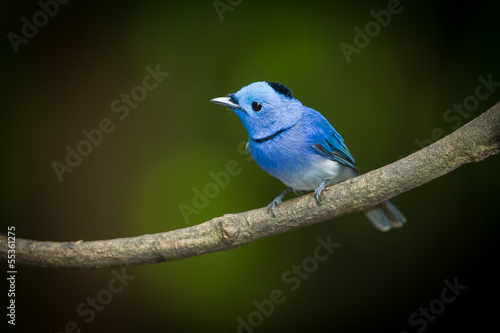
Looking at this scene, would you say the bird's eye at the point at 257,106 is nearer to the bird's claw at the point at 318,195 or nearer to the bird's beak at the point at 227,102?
the bird's beak at the point at 227,102

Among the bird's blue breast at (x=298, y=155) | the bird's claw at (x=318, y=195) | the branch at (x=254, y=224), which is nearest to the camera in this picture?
the branch at (x=254, y=224)

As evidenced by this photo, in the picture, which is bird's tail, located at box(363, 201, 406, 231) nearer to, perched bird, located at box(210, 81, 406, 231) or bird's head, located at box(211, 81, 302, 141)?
perched bird, located at box(210, 81, 406, 231)

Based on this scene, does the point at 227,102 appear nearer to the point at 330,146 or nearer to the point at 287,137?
the point at 287,137

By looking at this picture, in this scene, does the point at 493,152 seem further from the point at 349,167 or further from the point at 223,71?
the point at 223,71

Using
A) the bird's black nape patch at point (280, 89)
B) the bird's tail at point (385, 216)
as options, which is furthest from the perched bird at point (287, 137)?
the bird's tail at point (385, 216)

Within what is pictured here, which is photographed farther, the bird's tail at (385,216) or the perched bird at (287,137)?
the bird's tail at (385,216)

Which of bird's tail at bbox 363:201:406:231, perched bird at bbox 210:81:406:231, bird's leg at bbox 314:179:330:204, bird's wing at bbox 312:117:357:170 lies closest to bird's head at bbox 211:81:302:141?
perched bird at bbox 210:81:406:231

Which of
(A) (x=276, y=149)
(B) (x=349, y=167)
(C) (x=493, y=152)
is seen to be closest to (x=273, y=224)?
(A) (x=276, y=149)
